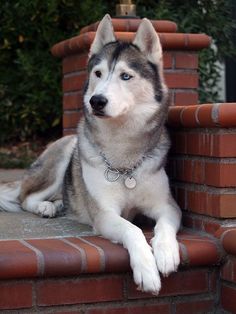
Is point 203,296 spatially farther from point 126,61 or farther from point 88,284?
point 126,61

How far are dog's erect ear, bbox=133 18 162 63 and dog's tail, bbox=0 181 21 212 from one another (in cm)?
137

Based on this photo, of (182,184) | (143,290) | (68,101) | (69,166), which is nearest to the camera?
(143,290)

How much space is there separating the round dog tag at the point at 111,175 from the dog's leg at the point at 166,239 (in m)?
0.26

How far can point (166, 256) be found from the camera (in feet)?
9.71

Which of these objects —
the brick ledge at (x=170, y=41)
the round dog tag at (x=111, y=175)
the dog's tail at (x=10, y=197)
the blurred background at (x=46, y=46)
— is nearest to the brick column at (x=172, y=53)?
the brick ledge at (x=170, y=41)

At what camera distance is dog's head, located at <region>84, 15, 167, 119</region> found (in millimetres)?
3285

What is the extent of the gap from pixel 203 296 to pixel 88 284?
1.89 feet

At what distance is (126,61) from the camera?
3467 millimetres

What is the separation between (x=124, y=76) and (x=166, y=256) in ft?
3.17

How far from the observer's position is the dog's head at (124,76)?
10.8 ft

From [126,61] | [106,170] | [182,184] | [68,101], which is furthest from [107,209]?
[68,101]

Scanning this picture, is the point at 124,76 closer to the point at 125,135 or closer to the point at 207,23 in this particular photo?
the point at 125,135

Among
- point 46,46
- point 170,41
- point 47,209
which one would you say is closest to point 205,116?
point 47,209

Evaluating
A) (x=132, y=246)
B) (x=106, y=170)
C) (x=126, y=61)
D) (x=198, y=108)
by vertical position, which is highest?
(x=126, y=61)
